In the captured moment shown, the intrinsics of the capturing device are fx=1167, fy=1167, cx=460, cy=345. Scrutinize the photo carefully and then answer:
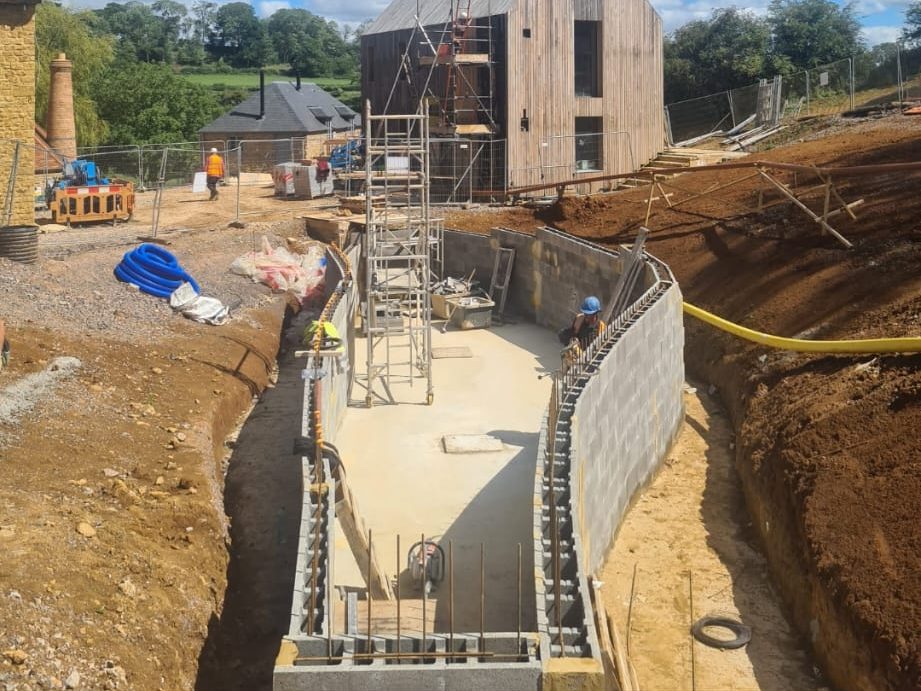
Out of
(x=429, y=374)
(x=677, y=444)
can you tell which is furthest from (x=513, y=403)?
(x=677, y=444)

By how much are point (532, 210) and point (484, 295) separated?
5.20 m

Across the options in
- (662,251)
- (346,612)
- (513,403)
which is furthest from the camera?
(662,251)

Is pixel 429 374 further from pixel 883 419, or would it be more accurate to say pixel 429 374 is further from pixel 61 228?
pixel 61 228

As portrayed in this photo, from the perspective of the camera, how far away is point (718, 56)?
51812mm

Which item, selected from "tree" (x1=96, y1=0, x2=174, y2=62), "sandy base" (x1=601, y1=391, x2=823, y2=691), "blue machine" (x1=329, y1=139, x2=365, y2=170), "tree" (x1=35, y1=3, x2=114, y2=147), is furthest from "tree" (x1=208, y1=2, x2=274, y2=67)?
"sandy base" (x1=601, y1=391, x2=823, y2=691)

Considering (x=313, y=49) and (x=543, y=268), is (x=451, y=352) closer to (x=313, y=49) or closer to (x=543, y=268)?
(x=543, y=268)

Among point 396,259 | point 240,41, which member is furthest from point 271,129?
point 240,41

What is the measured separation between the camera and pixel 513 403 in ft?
65.4

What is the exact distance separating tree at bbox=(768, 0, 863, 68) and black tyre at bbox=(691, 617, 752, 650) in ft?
140

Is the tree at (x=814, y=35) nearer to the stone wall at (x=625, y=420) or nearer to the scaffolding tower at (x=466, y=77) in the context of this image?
the scaffolding tower at (x=466, y=77)

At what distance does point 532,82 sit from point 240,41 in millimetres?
115208

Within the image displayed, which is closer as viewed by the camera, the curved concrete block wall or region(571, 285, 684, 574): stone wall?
the curved concrete block wall

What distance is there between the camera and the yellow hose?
15469 millimetres

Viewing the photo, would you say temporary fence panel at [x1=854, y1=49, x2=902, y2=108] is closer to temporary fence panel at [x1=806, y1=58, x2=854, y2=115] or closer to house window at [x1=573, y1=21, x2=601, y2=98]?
temporary fence panel at [x1=806, y1=58, x2=854, y2=115]
